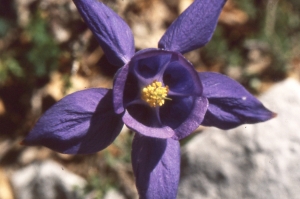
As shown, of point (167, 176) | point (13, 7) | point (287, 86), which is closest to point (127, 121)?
point (167, 176)

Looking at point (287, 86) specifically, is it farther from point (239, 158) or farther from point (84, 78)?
point (84, 78)

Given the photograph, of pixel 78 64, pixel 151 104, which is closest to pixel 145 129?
pixel 151 104

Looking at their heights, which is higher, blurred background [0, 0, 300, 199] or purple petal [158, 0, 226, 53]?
purple petal [158, 0, 226, 53]

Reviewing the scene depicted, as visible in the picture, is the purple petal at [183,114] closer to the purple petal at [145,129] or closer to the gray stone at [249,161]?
the purple petal at [145,129]

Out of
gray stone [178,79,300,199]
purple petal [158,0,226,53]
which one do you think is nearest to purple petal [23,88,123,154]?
purple petal [158,0,226,53]

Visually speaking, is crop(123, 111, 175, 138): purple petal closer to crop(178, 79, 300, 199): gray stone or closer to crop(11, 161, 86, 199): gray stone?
crop(178, 79, 300, 199): gray stone
